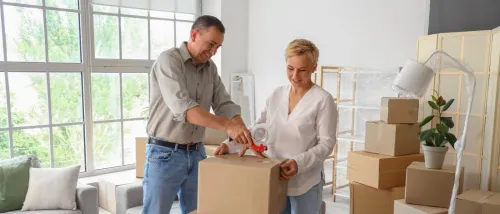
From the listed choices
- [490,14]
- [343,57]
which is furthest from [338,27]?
[490,14]

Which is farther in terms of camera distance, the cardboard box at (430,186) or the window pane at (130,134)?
the window pane at (130,134)

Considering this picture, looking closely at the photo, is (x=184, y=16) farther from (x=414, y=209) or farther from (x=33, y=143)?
(x=414, y=209)

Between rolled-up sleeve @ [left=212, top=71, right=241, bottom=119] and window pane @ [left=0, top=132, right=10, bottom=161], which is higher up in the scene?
rolled-up sleeve @ [left=212, top=71, right=241, bottom=119]

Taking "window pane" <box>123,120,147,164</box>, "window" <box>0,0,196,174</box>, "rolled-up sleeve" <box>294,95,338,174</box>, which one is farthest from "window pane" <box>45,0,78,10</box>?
"rolled-up sleeve" <box>294,95,338,174</box>

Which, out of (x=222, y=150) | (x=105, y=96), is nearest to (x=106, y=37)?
(x=105, y=96)

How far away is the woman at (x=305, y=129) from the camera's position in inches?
58.6

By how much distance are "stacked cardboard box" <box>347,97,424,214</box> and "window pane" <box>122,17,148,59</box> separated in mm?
2356

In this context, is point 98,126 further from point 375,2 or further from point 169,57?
point 375,2

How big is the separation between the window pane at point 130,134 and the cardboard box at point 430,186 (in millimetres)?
2597

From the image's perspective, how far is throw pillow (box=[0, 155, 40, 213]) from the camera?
2.63 meters

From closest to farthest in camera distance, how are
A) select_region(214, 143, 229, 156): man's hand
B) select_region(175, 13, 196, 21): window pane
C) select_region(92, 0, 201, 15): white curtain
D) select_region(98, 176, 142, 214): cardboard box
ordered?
select_region(214, 143, 229, 156): man's hand
select_region(98, 176, 142, 214): cardboard box
select_region(92, 0, 201, 15): white curtain
select_region(175, 13, 196, 21): window pane

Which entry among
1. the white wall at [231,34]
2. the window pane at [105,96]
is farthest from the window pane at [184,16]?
the window pane at [105,96]

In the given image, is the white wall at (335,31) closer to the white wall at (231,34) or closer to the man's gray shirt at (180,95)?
the white wall at (231,34)

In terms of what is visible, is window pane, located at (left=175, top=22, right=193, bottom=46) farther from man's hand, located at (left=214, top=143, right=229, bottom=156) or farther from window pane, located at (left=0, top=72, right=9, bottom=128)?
man's hand, located at (left=214, top=143, right=229, bottom=156)
